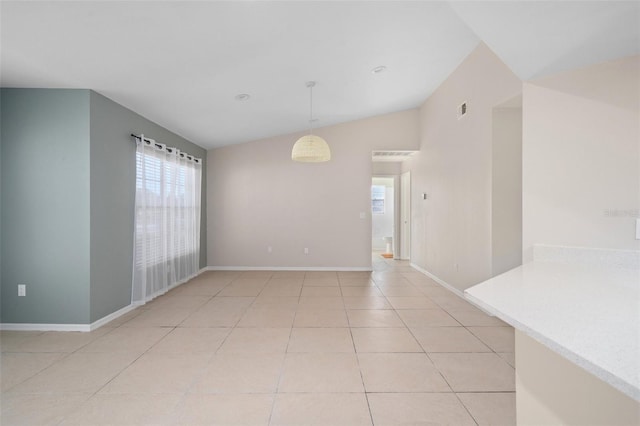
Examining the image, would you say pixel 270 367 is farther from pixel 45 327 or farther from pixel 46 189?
pixel 46 189

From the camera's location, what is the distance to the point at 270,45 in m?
2.75

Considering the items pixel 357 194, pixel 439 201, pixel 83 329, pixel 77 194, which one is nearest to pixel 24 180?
pixel 77 194

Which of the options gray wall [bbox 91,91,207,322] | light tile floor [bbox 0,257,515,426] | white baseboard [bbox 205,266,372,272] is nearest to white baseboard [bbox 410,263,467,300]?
light tile floor [bbox 0,257,515,426]

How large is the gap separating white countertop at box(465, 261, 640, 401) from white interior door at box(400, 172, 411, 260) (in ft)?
17.7

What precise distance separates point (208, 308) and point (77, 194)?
1979 mm

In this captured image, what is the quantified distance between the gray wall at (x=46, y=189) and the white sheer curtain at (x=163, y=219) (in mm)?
742

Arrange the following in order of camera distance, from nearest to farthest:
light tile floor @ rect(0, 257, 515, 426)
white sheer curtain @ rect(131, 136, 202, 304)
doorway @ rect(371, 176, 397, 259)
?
light tile floor @ rect(0, 257, 515, 426) → white sheer curtain @ rect(131, 136, 202, 304) → doorway @ rect(371, 176, 397, 259)

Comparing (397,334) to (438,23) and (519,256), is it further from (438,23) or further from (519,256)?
(438,23)

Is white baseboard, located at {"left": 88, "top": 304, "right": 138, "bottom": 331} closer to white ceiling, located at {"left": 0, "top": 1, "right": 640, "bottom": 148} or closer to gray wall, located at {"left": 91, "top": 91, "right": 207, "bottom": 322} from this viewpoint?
gray wall, located at {"left": 91, "top": 91, "right": 207, "bottom": 322}

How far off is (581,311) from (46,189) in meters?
4.35

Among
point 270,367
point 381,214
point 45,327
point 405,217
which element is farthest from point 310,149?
point 381,214

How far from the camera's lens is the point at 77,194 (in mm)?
3043

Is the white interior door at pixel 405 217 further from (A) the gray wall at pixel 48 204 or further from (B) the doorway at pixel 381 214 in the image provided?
(A) the gray wall at pixel 48 204

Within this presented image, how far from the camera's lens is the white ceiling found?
62.2 inches
